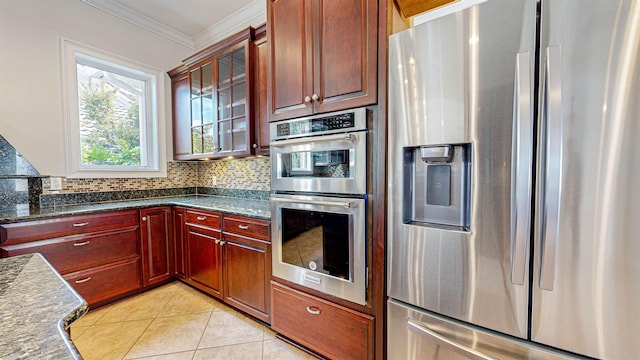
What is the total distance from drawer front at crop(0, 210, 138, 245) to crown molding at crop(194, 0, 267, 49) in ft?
7.17

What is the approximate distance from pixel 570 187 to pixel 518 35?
55cm

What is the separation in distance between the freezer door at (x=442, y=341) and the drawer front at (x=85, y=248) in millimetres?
2412

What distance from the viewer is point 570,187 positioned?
0.83 meters

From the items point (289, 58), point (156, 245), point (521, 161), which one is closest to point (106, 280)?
point (156, 245)

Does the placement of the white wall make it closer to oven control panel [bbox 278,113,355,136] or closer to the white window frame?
the white window frame

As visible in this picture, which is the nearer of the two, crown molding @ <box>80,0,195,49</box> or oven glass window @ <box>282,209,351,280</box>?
oven glass window @ <box>282,209,351,280</box>

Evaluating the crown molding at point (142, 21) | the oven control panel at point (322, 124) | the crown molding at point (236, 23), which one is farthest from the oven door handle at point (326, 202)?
the crown molding at point (142, 21)

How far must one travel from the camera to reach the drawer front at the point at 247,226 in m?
1.86

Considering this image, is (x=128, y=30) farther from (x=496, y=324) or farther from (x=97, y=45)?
(x=496, y=324)

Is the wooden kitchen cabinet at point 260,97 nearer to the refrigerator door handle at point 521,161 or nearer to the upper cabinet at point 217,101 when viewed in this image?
the upper cabinet at point 217,101

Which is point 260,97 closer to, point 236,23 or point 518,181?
point 236,23

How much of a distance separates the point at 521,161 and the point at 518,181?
2.8 inches

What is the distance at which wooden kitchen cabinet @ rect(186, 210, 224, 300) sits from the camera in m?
2.24

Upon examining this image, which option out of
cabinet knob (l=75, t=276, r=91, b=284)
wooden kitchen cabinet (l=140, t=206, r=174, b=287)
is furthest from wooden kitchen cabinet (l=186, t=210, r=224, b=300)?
cabinet knob (l=75, t=276, r=91, b=284)
